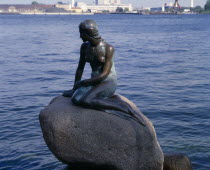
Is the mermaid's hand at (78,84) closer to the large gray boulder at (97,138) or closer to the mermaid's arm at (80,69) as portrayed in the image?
the mermaid's arm at (80,69)

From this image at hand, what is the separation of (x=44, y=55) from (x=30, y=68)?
6688 millimetres

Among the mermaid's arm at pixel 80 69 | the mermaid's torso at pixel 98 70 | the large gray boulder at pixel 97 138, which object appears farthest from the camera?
the mermaid's arm at pixel 80 69

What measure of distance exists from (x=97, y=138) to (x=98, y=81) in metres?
1.11

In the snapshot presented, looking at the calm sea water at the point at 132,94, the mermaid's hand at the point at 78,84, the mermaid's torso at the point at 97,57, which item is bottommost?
the calm sea water at the point at 132,94

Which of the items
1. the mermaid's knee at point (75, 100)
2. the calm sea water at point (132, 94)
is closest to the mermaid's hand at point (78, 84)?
the mermaid's knee at point (75, 100)

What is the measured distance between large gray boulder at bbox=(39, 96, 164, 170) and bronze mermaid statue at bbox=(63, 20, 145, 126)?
0.45 ft

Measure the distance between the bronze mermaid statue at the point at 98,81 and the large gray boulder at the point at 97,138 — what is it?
0.45 ft

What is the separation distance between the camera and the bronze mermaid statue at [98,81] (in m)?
8.98

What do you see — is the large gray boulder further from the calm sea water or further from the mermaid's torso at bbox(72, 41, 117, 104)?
the calm sea water

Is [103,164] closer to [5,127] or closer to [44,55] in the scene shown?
[5,127]

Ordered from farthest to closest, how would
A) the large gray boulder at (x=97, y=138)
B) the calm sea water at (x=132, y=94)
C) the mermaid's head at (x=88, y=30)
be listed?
the calm sea water at (x=132, y=94) < the mermaid's head at (x=88, y=30) < the large gray boulder at (x=97, y=138)

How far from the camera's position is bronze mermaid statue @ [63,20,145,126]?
898 centimetres

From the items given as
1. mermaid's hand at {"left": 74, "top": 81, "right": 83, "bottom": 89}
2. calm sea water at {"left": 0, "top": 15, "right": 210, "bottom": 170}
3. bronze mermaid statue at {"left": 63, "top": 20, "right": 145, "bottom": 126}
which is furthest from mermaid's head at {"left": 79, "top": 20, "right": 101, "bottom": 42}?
calm sea water at {"left": 0, "top": 15, "right": 210, "bottom": 170}

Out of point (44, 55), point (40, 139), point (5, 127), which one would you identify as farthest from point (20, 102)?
point (44, 55)
